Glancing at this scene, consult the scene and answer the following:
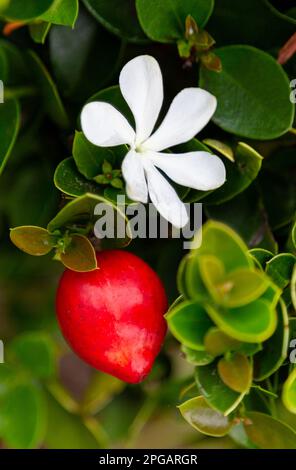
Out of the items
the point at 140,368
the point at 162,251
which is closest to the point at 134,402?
the point at 162,251

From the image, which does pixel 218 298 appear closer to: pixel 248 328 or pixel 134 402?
pixel 248 328

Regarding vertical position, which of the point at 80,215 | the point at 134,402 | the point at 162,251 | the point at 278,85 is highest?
the point at 278,85

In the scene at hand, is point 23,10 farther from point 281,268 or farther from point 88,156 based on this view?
point 281,268

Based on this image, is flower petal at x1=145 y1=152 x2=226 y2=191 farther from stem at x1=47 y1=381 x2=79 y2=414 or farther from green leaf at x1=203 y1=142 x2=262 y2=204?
stem at x1=47 y1=381 x2=79 y2=414

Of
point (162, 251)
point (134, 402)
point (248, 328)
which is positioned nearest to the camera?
point (248, 328)

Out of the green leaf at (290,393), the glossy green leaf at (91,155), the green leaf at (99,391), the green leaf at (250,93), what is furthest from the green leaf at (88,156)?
the green leaf at (99,391)

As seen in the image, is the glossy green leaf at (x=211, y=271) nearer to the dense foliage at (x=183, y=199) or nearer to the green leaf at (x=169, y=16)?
the dense foliage at (x=183, y=199)

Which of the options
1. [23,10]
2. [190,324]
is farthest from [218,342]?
[23,10]
